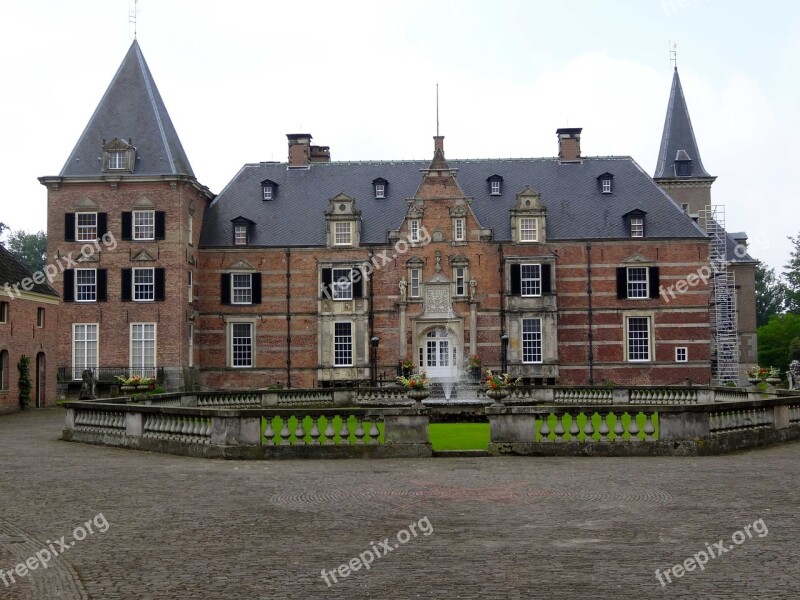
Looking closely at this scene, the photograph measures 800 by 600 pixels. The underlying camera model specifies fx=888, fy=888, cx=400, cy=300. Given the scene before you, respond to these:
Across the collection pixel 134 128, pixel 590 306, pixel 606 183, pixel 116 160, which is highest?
pixel 134 128

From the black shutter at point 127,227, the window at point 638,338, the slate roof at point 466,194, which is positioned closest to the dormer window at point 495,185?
the slate roof at point 466,194

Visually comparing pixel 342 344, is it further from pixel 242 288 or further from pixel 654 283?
pixel 654 283

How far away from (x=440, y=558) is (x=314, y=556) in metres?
1.12

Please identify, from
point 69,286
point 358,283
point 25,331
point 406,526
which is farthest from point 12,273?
point 406,526

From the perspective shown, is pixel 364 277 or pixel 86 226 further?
pixel 364 277

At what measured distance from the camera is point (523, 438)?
15.4 m

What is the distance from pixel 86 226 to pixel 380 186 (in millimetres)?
14472

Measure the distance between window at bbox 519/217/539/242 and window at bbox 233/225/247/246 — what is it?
535 inches

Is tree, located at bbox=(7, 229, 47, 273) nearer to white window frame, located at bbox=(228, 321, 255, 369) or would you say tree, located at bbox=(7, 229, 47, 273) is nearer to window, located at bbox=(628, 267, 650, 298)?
white window frame, located at bbox=(228, 321, 255, 369)

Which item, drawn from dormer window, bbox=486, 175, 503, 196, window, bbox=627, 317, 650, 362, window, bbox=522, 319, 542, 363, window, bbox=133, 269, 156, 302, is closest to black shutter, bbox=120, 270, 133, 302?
window, bbox=133, 269, 156, 302

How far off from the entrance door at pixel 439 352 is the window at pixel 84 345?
15321 millimetres

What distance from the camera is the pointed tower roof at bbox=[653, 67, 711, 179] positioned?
53.2m

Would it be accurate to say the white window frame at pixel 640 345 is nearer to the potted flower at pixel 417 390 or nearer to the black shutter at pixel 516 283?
the black shutter at pixel 516 283

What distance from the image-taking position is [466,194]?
45.2 m
